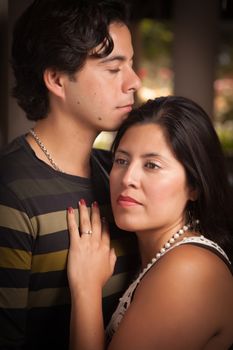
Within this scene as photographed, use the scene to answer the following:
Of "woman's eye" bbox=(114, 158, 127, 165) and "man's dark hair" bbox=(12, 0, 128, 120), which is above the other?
"man's dark hair" bbox=(12, 0, 128, 120)

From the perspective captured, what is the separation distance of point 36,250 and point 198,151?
46cm

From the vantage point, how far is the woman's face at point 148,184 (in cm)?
128

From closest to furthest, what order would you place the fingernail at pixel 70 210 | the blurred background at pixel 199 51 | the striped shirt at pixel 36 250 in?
the striped shirt at pixel 36 250 → the fingernail at pixel 70 210 → the blurred background at pixel 199 51

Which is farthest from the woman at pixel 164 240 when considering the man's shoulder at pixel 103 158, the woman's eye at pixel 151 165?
the man's shoulder at pixel 103 158

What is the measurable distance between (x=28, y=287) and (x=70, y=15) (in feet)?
2.27

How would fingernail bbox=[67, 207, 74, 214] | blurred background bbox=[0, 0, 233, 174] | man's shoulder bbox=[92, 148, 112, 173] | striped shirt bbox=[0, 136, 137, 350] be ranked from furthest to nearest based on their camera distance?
1. blurred background bbox=[0, 0, 233, 174]
2. man's shoulder bbox=[92, 148, 112, 173]
3. fingernail bbox=[67, 207, 74, 214]
4. striped shirt bbox=[0, 136, 137, 350]

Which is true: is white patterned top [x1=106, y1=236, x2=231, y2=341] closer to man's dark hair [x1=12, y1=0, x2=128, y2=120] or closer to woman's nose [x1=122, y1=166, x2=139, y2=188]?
woman's nose [x1=122, y1=166, x2=139, y2=188]

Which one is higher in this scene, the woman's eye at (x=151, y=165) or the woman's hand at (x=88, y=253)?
the woman's eye at (x=151, y=165)

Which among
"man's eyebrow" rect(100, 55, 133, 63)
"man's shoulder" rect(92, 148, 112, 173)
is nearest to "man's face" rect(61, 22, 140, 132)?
"man's eyebrow" rect(100, 55, 133, 63)

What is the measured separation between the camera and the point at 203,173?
132 centimetres

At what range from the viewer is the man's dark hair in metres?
1.37

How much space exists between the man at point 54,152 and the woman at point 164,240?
61mm

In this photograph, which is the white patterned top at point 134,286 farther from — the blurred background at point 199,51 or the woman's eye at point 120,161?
the blurred background at point 199,51

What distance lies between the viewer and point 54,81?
1431 millimetres
